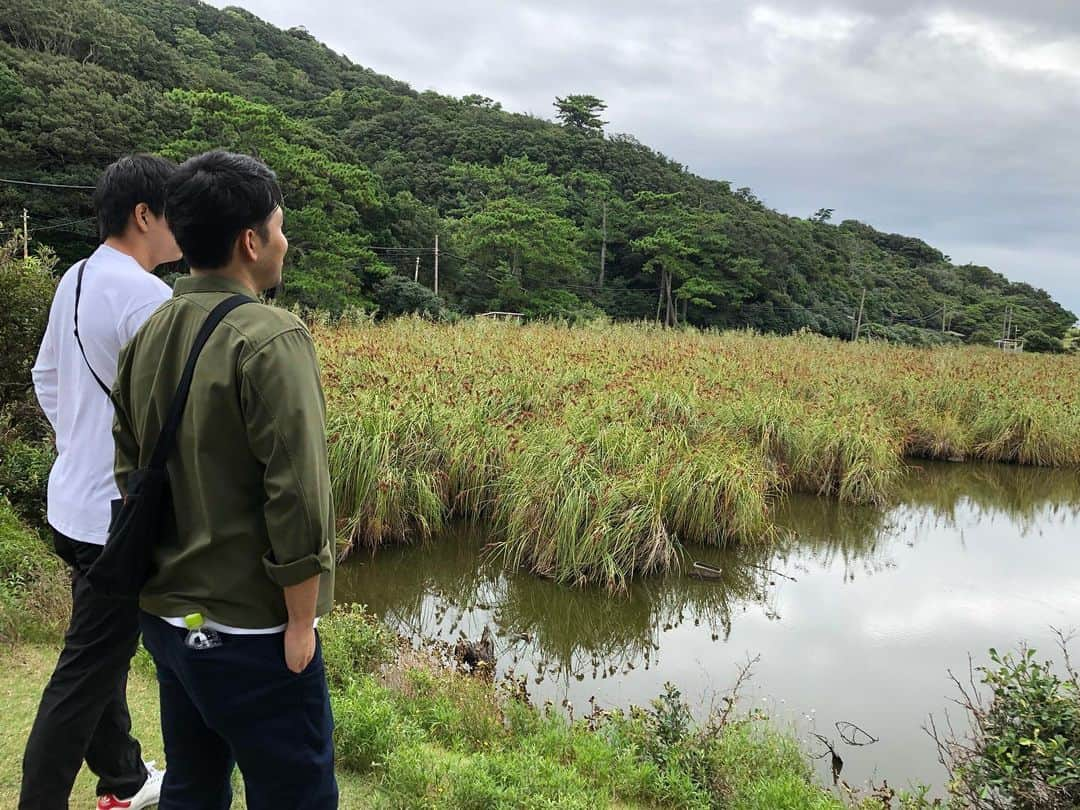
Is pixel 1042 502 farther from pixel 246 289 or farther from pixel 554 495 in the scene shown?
pixel 246 289

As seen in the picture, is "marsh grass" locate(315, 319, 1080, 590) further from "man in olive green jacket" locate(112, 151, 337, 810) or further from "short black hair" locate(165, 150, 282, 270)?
"short black hair" locate(165, 150, 282, 270)

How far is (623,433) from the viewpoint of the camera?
638cm

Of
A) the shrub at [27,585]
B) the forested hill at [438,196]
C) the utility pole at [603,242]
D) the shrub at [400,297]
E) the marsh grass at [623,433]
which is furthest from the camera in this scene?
the utility pole at [603,242]

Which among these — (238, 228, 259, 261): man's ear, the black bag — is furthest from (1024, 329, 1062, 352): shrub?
the black bag

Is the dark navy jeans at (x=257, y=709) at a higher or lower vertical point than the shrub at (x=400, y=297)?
lower

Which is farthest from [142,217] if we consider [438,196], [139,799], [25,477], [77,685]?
[438,196]

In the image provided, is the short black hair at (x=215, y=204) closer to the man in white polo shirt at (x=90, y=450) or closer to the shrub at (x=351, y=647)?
the man in white polo shirt at (x=90, y=450)

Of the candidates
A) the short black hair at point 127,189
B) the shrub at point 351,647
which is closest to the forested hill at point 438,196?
the shrub at point 351,647

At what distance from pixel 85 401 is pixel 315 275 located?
19.1m

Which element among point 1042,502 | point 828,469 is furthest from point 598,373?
point 1042,502

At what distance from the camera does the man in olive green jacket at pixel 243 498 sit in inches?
46.5

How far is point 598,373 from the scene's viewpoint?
9000mm

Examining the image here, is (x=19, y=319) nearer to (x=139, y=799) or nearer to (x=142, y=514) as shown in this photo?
(x=139, y=799)

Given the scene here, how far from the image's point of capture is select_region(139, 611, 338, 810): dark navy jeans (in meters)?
1.24
